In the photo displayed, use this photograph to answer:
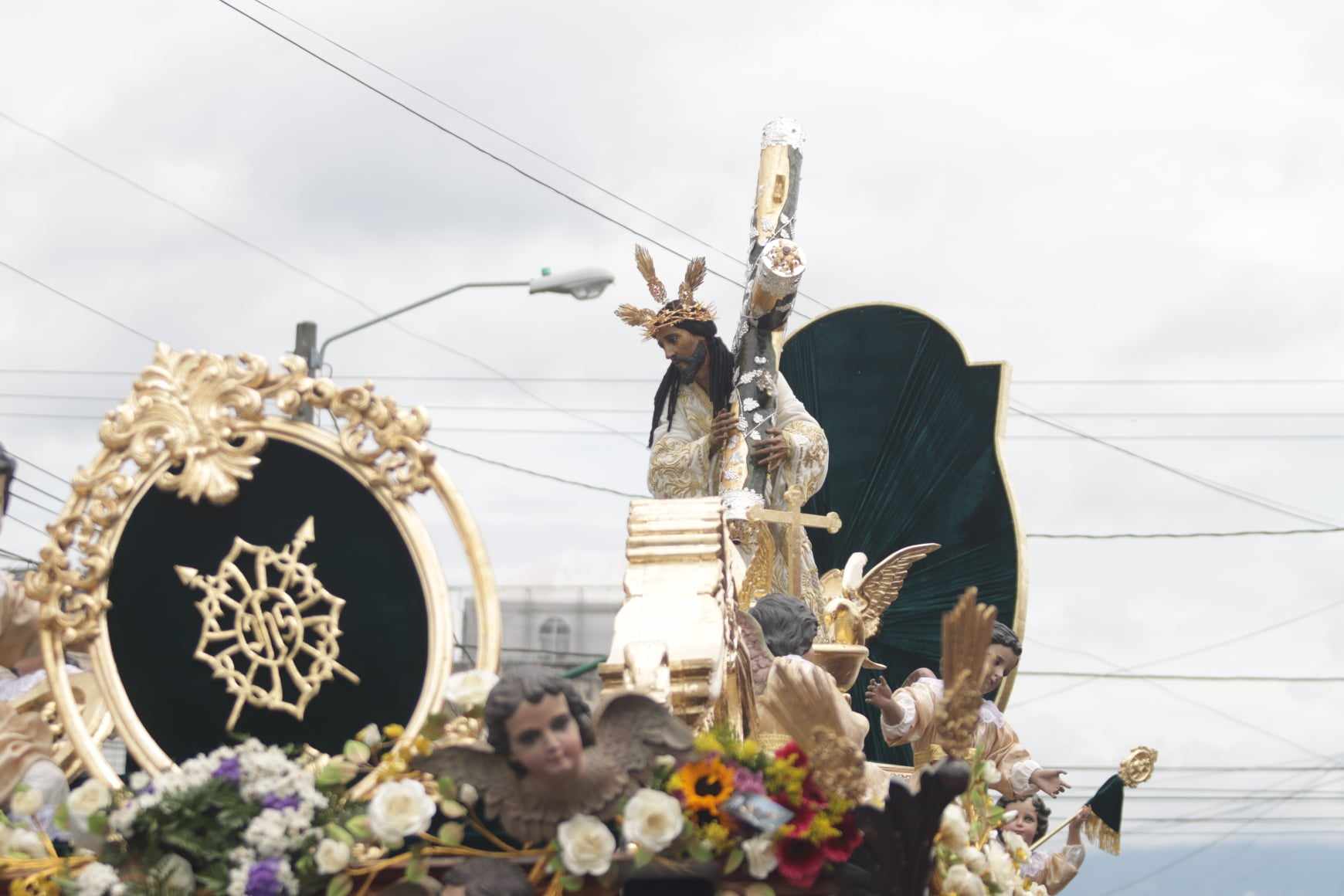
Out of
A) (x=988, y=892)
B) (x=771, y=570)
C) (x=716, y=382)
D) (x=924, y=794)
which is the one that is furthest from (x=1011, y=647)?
(x=924, y=794)

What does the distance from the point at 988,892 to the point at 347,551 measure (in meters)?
2.15

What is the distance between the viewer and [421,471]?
536cm

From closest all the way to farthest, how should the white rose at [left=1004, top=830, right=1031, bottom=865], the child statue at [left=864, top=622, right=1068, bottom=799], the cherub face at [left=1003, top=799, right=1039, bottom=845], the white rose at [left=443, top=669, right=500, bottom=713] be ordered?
1. the white rose at [left=443, top=669, right=500, bottom=713]
2. the white rose at [left=1004, top=830, right=1031, bottom=865]
3. the child statue at [left=864, top=622, right=1068, bottom=799]
4. the cherub face at [left=1003, top=799, right=1039, bottom=845]

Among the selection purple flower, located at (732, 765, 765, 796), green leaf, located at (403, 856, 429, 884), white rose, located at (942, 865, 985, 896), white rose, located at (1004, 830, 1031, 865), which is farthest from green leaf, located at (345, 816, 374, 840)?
white rose, located at (1004, 830, 1031, 865)

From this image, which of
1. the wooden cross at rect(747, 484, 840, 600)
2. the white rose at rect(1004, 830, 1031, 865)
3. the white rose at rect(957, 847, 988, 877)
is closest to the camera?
the white rose at rect(957, 847, 988, 877)

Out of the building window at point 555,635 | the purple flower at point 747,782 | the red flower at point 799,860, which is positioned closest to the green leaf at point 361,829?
the purple flower at point 747,782

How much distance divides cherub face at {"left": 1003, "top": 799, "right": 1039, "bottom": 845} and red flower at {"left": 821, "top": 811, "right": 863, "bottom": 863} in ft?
12.1

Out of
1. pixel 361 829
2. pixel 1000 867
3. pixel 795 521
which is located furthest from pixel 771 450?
pixel 361 829

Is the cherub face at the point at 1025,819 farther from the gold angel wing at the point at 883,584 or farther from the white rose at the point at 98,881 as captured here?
the white rose at the point at 98,881

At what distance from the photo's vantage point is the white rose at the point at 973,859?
5.57 m

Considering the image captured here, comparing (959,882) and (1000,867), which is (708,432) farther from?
(959,882)

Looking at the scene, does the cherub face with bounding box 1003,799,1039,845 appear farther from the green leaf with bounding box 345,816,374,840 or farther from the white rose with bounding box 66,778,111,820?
the white rose with bounding box 66,778,111,820

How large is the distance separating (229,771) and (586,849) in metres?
0.99

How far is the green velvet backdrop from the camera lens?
492 inches
